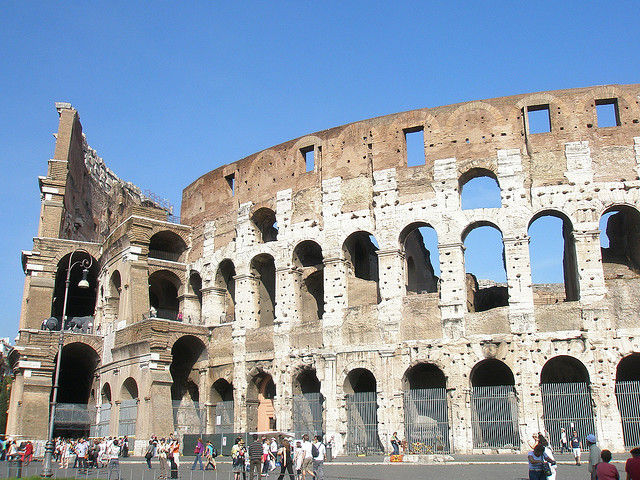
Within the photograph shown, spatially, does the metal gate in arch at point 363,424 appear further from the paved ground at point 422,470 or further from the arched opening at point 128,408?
the arched opening at point 128,408

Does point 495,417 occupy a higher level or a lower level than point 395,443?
higher

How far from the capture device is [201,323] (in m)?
26.1

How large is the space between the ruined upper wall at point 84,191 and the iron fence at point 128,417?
754 centimetres

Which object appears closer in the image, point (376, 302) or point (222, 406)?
point (376, 302)

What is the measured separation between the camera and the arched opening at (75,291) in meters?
31.1

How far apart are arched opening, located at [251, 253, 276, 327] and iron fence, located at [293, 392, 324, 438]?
3634mm

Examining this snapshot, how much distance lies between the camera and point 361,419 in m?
21.3

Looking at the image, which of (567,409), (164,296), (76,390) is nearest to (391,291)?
(567,409)

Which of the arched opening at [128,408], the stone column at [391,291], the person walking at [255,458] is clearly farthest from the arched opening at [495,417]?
the arched opening at [128,408]

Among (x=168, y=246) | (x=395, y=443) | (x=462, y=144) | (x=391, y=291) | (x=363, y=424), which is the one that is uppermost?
(x=462, y=144)

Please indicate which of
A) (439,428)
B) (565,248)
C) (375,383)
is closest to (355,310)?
(375,383)

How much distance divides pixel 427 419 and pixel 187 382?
33.1ft

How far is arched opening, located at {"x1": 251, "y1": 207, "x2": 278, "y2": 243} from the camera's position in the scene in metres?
25.6

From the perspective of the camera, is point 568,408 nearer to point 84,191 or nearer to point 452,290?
point 452,290
